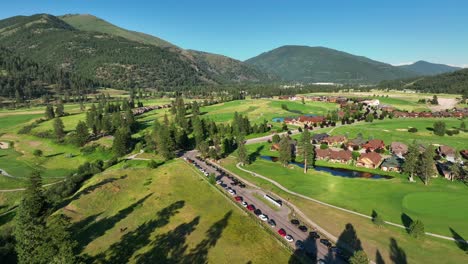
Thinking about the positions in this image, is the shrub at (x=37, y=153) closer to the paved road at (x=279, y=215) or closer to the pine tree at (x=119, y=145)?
the pine tree at (x=119, y=145)

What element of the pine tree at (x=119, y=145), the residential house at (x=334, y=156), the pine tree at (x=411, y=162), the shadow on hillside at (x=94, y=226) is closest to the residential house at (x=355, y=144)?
the residential house at (x=334, y=156)

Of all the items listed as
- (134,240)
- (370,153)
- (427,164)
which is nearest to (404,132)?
(370,153)

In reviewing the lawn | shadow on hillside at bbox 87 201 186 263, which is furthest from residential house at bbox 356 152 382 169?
shadow on hillside at bbox 87 201 186 263

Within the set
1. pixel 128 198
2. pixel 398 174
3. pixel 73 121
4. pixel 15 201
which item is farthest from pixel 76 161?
pixel 398 174

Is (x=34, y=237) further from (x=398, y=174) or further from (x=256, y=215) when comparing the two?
(x=398, y=174)

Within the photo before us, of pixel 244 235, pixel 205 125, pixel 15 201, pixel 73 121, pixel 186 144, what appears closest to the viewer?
pixel 244 235

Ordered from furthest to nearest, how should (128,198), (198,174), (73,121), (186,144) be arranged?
1. (73,121)
2. (186,144)
3. (198,174)
4. (128,198)

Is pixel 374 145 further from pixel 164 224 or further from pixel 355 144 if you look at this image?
pixel 164 224

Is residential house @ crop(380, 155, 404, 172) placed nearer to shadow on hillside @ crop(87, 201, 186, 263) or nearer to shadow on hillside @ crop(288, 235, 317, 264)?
shadow on hillside @ crop(288, 235, 317, 264)
